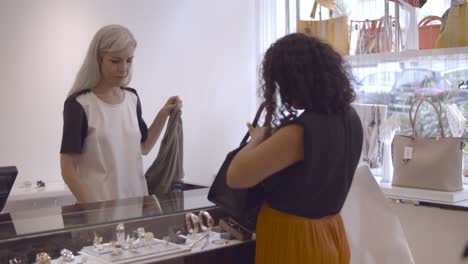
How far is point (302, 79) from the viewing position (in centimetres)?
167

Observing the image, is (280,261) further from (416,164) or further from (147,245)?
(416,164)

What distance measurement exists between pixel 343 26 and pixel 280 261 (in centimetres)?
328

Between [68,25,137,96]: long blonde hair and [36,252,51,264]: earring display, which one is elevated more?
[68,25,137,96]: long blonde hair

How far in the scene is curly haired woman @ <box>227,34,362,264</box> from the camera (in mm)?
1624

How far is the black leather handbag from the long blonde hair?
80 centimetres

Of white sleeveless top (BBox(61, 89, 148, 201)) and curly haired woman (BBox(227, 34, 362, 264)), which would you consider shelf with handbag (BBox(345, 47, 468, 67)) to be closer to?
white sleeveless top (BBox(61, 89, 148, 201))

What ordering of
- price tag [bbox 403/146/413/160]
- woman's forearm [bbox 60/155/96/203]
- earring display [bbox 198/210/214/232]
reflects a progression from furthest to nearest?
1. price tag [bbox 403/146/413/160]
2. woman's forearm [bbox 60/155/96/203]
3. earring display [bbox 198/210/214/232]

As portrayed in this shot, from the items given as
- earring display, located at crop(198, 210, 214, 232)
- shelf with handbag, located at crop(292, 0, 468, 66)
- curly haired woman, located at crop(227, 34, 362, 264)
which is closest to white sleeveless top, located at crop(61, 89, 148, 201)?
earring display, located at crop(198, 210, 214, 232)

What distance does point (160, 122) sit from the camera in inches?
103

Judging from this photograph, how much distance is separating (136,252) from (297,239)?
476 millimetres

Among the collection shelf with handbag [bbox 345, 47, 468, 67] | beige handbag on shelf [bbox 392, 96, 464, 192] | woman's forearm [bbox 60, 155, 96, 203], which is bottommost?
beige handbag on shelf [bbox 392, 96, 464, 192]

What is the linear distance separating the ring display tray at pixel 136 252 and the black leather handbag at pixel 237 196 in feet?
0.60

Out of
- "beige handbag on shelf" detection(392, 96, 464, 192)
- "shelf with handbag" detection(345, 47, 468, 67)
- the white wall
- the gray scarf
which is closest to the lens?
the gray scarf

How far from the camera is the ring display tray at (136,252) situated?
1627 millimetres
